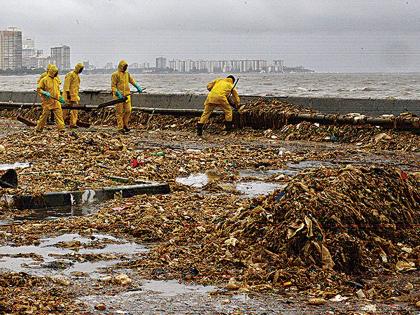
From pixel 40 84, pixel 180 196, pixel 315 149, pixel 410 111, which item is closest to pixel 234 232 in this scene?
pixel 180 196

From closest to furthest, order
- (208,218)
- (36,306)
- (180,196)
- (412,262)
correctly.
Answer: (36,306) < (412,262) < (208,218) < (180,196)

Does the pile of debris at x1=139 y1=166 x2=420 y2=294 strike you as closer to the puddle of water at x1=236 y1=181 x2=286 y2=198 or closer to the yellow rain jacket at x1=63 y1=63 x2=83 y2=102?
the puddle of water at x1=236 y1=181 x2=286 y2=198

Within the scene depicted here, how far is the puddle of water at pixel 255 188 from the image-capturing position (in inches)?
524

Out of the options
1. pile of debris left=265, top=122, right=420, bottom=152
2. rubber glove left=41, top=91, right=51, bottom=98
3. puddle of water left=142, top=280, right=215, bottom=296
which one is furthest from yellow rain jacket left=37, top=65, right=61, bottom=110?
puddle of water left=142, top=280, right=215, bottom=296

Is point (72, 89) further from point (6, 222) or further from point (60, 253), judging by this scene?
point (60, 253)

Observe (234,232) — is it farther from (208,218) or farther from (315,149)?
(315,149)

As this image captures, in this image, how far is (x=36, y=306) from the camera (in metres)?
6.90

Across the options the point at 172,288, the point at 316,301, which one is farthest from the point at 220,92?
the point at 316,301

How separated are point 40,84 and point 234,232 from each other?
16498 mm

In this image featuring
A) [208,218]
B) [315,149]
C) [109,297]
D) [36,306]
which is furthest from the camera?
[315,149]

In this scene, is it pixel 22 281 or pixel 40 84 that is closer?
pixel 22 281

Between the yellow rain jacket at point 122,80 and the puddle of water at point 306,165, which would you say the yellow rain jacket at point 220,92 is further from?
the puddle of water at point 306,165

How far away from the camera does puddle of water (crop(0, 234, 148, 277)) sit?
8.35 m

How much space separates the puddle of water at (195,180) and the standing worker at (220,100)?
28.9 feet
